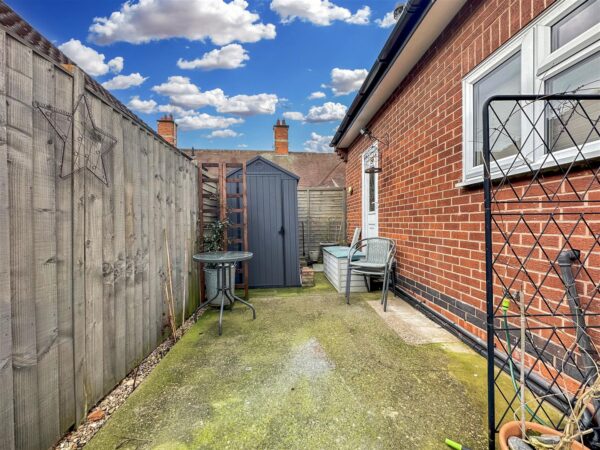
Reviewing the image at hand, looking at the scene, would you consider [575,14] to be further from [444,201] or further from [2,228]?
[2,228]

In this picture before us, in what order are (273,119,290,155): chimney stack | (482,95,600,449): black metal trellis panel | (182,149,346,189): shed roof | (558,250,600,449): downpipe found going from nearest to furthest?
1. (558,250,600,449): downpipe
2. (482,95,600,449): black metal trellis panel
3. (273,119,290,155): chimney stack
4. (182,149,346,189): shed roof

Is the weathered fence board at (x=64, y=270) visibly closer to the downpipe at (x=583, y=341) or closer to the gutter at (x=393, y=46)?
the downpipe at (x=583, y=341)

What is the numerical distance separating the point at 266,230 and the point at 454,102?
3.30 metres

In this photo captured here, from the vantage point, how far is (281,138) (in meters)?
14.2

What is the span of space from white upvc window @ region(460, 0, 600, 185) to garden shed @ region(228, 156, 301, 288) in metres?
3.05

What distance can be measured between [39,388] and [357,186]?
577 centimetres

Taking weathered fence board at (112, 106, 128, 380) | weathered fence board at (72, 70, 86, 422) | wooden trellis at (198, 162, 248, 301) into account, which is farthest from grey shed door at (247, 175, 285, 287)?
weathered fence board at (72, 70, 86, 422)

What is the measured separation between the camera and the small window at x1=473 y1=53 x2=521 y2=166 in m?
2.01

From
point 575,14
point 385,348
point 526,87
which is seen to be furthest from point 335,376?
point 575,14

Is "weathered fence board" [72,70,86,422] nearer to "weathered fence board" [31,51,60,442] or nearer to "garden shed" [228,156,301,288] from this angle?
"weathered fence board" [31,51,60,442]

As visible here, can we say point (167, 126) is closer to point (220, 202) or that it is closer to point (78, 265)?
point (220, 202)

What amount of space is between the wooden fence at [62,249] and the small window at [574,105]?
2.59m

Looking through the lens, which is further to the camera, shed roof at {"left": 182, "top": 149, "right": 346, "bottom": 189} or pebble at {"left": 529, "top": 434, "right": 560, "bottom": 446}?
shed roof at {"left": 182, "top": 149, "right": 346, "bottom": 189}

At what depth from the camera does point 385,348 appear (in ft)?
7.79
